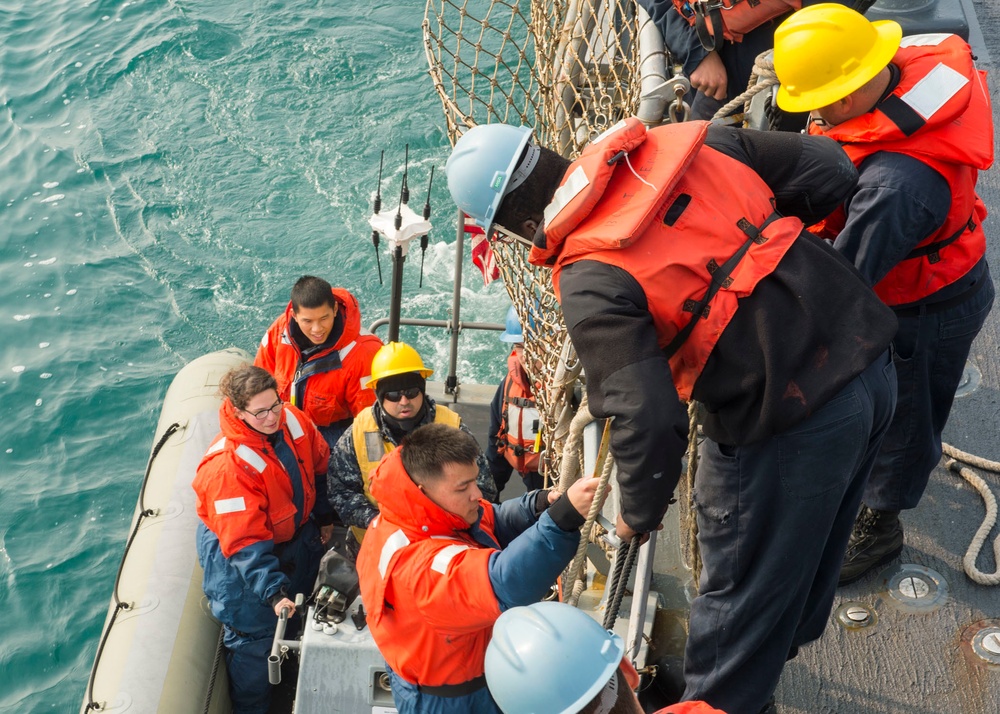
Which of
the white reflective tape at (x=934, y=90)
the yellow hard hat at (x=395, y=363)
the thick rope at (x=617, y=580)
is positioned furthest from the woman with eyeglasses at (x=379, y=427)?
the white reflective tape at (x=934, y=90)

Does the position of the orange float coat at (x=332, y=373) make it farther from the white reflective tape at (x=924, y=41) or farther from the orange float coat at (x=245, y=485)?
the white reflective tape at (x=924, y=41)

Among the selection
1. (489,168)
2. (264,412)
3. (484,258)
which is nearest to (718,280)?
(489,168)

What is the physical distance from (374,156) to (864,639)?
10.2 meters

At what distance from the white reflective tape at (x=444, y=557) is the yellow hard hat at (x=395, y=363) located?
1734 mm

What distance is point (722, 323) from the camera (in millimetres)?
2398

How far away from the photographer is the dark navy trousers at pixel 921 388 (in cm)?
338

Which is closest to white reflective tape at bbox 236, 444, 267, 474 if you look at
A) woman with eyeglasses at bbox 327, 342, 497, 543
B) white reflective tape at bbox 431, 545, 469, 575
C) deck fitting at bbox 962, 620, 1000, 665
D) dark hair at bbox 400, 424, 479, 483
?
woman with eyeglasses at bbox 327, 342, 497, 543

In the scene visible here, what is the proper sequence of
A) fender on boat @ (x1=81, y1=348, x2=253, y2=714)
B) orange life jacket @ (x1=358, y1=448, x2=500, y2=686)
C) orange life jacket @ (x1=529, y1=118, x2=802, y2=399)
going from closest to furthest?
orange life jacket @ (x1=529, y1=118, x2=802, y2=399), orange life jacket @ (x1=358, y1=448, x2=500, y2=686), fender on boat @ (x1=81, y1=348, x2=253, y2=714)

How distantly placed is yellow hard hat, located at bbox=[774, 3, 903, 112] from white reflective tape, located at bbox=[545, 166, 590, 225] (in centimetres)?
101

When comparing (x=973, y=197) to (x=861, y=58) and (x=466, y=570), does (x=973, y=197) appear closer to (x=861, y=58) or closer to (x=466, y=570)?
(x=861, y=58)

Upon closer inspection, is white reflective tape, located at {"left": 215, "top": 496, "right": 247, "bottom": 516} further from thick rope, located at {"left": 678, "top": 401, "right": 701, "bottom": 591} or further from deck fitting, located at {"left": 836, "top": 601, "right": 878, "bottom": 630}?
deck fitting, located at {"left": 836, "top": 601, "right": 878, "bottom": 630}

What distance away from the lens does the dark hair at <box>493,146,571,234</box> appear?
2.60m

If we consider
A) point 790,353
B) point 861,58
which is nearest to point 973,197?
point 861,58

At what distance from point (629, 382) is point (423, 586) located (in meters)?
1.12
